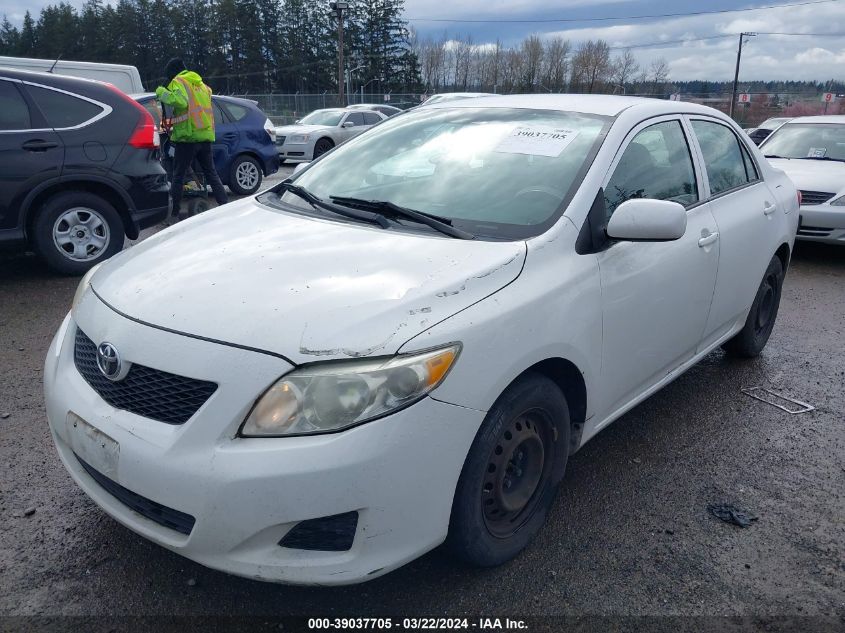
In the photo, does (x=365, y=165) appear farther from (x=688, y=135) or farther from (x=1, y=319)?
(x=1, y=319)

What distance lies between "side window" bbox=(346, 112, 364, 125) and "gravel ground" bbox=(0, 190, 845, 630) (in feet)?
50.7

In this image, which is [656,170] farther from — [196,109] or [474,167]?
[196,109]

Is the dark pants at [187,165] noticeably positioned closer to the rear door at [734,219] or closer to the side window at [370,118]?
the rear door at [734,219]

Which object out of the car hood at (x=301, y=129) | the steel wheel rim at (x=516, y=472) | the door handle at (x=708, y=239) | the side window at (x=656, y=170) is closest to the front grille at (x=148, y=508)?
the steel wheel rim at (x=516, y=472)

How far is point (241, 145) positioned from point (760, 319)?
9004 millimetres

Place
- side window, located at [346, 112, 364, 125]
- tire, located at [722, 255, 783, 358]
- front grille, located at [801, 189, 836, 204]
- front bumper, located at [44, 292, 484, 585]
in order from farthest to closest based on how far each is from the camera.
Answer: side window, located at [346, 112, 364, 125]
front grille, located at [801, 189, 836, 204]
tire, located at [722, 255, 783, 358]
front bumper, located at [44, 292, 484, 585]

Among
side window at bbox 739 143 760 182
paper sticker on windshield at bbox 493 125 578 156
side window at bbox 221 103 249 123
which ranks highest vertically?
side window at bbox 221 103 249 123

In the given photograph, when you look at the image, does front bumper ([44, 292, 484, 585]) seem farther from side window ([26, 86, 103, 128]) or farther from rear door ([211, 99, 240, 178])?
rear door ([211, 99, 240, 178])

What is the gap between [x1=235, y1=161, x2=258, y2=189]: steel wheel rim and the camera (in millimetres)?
11266

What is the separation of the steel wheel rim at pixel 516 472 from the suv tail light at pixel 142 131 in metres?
5.13

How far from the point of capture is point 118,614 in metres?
2.18

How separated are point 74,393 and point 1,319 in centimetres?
345

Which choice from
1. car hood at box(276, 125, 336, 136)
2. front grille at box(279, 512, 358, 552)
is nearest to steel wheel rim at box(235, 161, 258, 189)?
car hood at box(276, 125, 336, 136)

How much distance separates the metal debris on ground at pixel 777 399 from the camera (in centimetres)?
389
